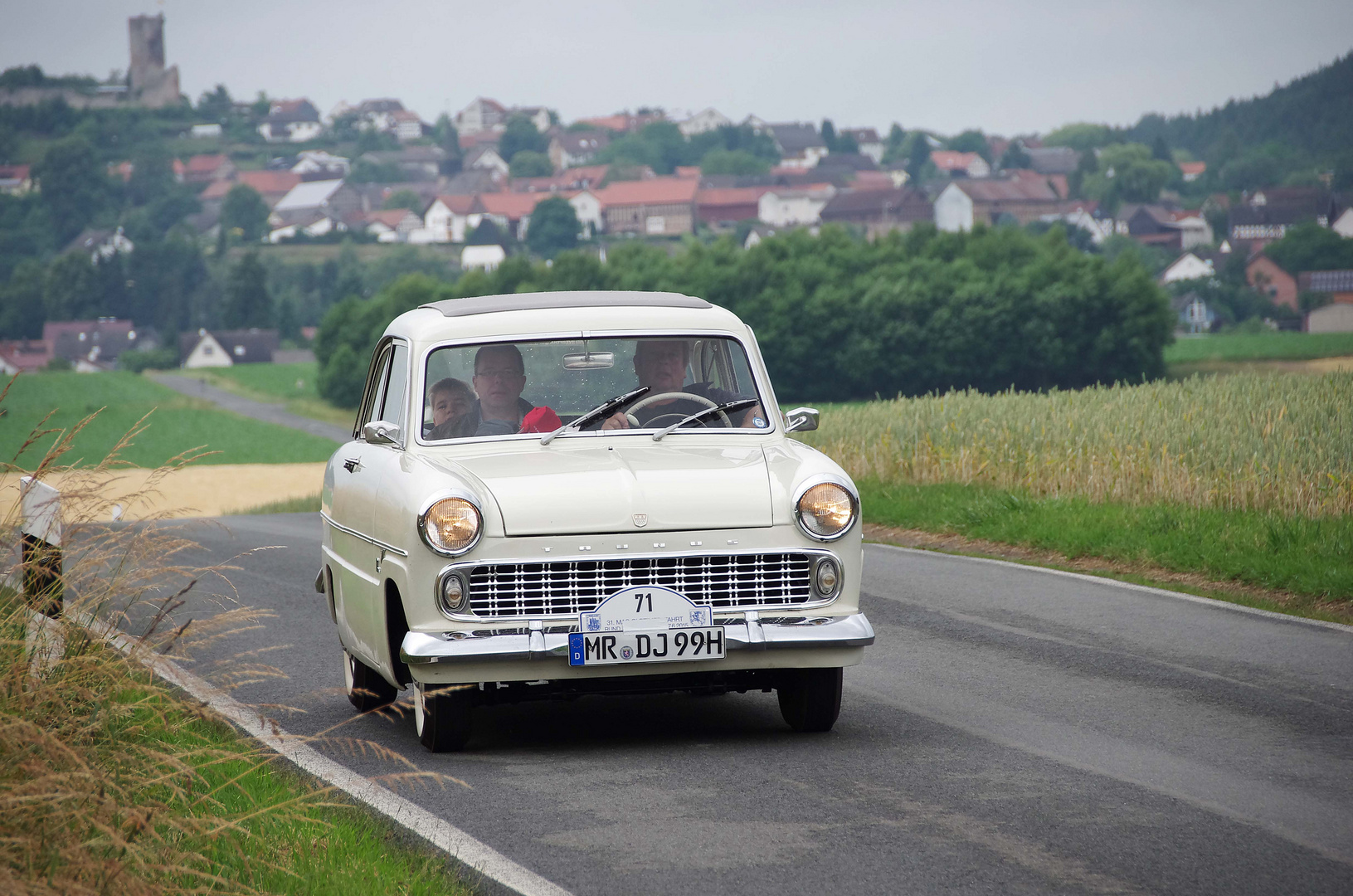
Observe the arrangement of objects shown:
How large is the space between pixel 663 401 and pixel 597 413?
14.2 inches

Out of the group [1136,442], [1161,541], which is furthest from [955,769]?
[1136,442]

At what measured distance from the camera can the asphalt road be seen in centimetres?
477

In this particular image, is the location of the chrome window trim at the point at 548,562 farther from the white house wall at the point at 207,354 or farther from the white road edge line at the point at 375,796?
the white house wall at the point at 207,354

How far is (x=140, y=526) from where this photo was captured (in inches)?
255

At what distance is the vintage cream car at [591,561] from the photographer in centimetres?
620

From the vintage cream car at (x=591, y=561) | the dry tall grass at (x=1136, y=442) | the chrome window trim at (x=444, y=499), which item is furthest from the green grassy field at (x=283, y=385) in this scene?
the chrome window trim at (x=444, y=499)

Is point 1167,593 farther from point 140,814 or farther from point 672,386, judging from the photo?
point 140,814

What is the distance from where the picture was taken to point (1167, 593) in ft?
36.6

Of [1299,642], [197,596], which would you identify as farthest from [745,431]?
[197,596]

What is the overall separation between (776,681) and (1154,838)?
2026 millimetres

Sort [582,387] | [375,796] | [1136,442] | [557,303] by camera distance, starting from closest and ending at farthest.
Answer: [375,796]
[582,387]
[557,303]
[1136,442]

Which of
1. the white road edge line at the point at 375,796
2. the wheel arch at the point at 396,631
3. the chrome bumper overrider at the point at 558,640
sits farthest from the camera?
the wheel arch at the point at 396,631

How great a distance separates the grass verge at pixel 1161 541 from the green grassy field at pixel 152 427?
58612 mm

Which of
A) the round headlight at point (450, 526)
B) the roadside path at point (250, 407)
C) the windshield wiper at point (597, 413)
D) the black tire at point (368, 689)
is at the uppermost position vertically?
the windshield wiper at point (597, 413)
